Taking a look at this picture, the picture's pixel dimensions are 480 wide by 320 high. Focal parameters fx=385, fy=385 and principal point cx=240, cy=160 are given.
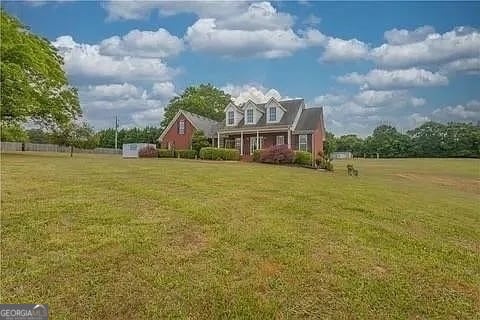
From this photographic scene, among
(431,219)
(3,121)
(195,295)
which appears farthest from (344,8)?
(3,121)

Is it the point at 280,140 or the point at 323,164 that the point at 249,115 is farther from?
the point at 323,164

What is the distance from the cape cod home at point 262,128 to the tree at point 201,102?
14.2 meters

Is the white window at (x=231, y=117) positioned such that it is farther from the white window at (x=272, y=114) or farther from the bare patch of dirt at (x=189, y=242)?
the bare patch of dirt at (x=189, y=242)

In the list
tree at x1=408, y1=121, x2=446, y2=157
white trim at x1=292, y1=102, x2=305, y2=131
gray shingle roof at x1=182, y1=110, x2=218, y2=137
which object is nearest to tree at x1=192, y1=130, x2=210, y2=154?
gray shingle roof at x1=182, y1=110, x2=218, y2=137

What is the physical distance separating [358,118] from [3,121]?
68.1 ft

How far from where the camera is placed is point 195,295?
3.89m

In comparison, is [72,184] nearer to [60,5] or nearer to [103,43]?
[60,5]

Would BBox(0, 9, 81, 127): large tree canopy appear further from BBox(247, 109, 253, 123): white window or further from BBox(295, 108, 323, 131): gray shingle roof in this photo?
BBox(295, 108, 323, 131): gray shingle roof

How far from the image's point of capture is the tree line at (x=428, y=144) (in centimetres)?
5441

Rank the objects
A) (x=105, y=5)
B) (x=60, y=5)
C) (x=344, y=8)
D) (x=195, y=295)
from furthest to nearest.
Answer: (x=344, y=8)
(x=105, y=5)
(x=60, y=5)
(x=195, y=295)

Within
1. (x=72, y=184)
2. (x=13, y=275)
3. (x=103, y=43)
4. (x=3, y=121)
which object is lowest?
(x=13, y=275)

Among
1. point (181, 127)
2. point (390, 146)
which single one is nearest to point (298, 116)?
point (181, 127)

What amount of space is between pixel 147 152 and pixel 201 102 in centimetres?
1948

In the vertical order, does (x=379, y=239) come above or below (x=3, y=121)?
below
